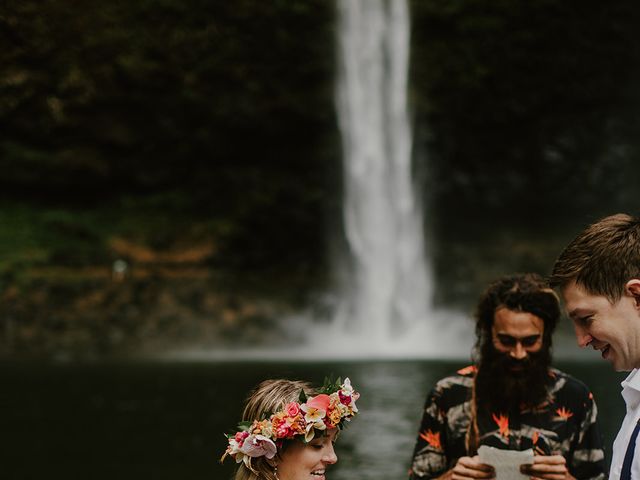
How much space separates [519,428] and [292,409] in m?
1.53

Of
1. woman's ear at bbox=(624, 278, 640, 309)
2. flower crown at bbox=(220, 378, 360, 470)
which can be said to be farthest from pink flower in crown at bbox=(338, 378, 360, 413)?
woman's ear at bbox=(624, 278, 640, 309)

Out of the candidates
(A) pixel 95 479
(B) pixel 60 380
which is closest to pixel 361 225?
(B) pixel 60 380

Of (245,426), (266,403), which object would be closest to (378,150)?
(266,403)

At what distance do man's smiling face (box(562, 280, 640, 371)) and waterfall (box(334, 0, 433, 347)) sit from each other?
117ft

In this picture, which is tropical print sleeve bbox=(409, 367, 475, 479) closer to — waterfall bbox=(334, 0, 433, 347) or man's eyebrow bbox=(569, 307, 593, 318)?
man's eyebrow bbox=(569, 307, 593, 318)

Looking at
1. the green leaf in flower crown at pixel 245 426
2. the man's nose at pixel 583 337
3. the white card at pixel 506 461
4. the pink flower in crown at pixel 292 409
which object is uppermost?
the man's nose at pixel 583 337

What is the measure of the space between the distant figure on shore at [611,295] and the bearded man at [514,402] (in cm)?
177

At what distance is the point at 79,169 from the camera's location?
138 feet

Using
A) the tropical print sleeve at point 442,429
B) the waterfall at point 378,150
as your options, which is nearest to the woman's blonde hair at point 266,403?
the tropical print sleeve at point 442,429

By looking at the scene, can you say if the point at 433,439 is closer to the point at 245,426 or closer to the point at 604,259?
the point at 245,426

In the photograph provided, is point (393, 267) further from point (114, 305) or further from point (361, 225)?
point (114, 305)

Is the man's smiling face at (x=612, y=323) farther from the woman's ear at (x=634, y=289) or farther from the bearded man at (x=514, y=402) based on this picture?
the bearded man at (x=514, y=402)

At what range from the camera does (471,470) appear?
3.97m

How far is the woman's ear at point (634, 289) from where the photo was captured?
243 cm
